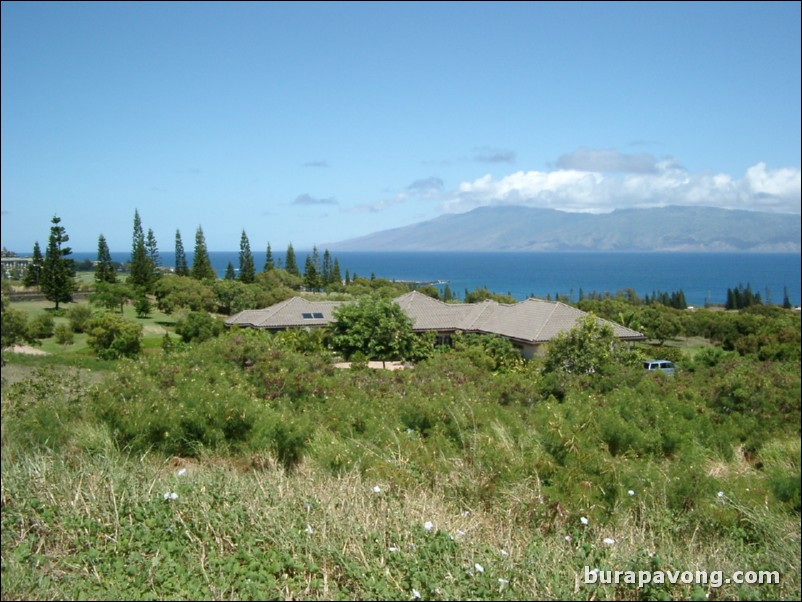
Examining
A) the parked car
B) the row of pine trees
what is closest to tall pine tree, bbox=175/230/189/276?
the row of pine trees

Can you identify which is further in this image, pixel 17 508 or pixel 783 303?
pixel 783 303

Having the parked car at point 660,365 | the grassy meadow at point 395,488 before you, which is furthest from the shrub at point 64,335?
the parked car at point 660,365

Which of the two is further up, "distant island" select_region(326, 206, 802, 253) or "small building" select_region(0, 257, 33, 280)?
"distant island" select_region(326, 206, 802, 253)

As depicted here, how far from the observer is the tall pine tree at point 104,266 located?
417 inches

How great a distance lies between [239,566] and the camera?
3.37m

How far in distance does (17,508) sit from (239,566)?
1.57 metres

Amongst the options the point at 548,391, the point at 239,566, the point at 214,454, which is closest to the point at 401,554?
the point at 239,566

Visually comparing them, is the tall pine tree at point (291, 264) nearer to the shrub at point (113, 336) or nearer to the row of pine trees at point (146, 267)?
the row of pine trees at point (146, 267)

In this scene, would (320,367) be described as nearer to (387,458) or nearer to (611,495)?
(387,458)

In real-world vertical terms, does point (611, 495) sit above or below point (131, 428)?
below

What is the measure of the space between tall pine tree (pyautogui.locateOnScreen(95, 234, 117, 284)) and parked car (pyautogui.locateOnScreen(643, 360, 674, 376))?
9690 mm

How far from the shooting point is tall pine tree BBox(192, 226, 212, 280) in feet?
40.5

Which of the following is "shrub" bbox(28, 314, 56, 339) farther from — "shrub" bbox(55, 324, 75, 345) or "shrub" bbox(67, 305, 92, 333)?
"shrub" bbox(67, 305, 92, 333)

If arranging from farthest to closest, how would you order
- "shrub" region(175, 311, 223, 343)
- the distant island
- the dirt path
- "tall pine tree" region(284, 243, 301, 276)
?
"tall pine tree" region(284, 243, 301, 276) → "shrub" region(175, 311, 223, 343) → the distant island → the dirt path
